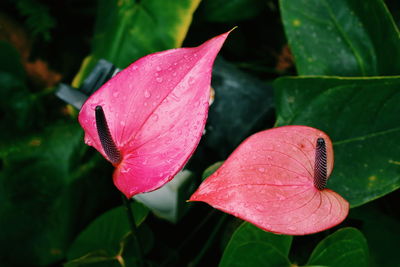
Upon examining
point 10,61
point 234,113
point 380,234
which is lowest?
point 380,234

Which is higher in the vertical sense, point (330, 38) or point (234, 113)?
point (330, 38)

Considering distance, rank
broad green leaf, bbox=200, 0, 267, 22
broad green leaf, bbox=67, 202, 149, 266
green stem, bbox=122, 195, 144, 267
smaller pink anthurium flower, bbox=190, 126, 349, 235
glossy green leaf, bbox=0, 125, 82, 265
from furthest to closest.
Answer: broad green leaf, bbox=200, 0, 267, 22 → glossy green leaf, bbox=0, 125, 82, 265 → broad green leaf, bbox=67, 202, 149, 266 → green stem, bbox=122, 195, 144, 267 → smaller pink anthurium flower, bbox=190, 126, 349, 235

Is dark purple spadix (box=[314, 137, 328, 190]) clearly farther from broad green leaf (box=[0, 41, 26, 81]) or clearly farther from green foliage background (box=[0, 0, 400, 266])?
broad green leaf (box=[0, 41, 26, 81])

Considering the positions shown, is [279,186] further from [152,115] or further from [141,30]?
[141,30]

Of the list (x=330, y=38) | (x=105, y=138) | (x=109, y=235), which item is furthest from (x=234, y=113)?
(x=105, y=138)

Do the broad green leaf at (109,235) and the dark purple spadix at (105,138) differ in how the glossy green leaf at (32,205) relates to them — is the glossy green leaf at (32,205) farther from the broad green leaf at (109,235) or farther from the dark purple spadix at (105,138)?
the dark purple spadix at (105,138)

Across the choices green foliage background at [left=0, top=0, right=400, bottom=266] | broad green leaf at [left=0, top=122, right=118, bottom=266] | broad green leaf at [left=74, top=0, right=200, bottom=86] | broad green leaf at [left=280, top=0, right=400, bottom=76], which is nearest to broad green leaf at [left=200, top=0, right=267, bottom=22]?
green foliage background at [left=0, top=0, right=400, bottom=266]
